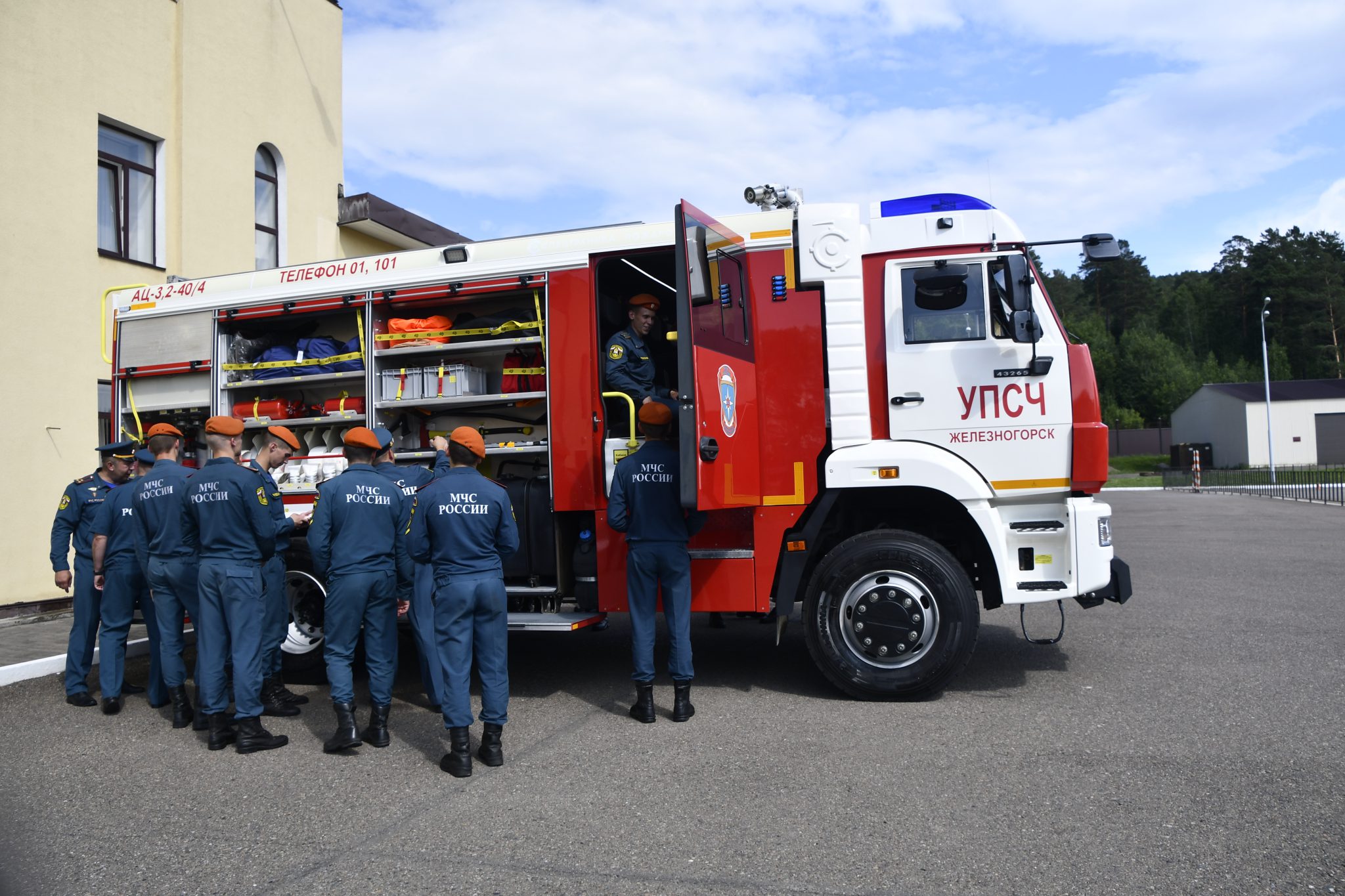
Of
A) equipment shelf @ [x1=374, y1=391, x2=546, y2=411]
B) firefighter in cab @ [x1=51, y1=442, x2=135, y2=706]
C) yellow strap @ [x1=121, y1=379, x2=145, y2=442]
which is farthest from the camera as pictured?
yellow strap @ [x1=121, y1=379, x2=145, y2=442]

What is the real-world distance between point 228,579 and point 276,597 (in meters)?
0.65

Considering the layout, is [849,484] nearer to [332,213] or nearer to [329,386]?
[329,386]

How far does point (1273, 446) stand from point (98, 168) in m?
55.4

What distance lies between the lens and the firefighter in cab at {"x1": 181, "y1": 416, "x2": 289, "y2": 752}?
576cm

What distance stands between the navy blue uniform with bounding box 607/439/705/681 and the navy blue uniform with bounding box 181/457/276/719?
7.33 ft

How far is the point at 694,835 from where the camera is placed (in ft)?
13.3

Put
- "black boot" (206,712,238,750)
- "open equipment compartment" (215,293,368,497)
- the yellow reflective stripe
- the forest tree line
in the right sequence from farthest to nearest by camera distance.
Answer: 1. the forest tree line
2. "open equipment compartment" (215,293,368,497)
3. the yellow reflective stripe
4. "black boot" (206,712,238,750)

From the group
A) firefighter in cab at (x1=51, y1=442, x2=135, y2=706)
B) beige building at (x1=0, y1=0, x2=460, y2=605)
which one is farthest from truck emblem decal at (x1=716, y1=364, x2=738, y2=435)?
beige building at (x1=0, y1=0, x2=460, y2=605)

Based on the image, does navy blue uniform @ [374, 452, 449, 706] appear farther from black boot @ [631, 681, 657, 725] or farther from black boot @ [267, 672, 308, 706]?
black boot @ [631, 681, 657, 725]

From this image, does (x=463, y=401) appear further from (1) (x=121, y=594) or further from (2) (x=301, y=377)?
(1) (x=121, y=594)

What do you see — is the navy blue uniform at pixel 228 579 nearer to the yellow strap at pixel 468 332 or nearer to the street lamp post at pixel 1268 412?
the yellow strap at pixel 468 332

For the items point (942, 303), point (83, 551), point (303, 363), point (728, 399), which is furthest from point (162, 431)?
point (942, 303)

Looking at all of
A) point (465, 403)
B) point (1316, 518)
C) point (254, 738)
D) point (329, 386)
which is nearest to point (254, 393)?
point (329, 386)

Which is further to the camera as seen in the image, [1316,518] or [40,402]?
[1316,518]
